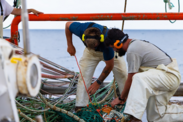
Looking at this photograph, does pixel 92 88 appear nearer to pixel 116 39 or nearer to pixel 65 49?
pixel 116 39

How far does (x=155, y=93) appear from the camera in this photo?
2291 mm

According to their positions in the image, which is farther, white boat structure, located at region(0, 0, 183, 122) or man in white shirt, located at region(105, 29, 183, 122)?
man in white shirt, located at region(105, 29, 183, 122)

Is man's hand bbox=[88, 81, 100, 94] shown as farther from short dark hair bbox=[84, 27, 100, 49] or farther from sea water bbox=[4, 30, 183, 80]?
sea water bbox=[4, 30, 183, 80]

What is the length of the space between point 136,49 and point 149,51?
5.9 inches

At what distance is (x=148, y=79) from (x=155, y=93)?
17cm

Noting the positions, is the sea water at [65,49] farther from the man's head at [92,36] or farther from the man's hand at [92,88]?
the man's head at [92,36]

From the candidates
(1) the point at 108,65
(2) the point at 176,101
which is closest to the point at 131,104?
(1) the point at 108,65

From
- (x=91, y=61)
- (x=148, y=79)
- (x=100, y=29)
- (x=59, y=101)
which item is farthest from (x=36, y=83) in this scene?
(x=91, y=61)

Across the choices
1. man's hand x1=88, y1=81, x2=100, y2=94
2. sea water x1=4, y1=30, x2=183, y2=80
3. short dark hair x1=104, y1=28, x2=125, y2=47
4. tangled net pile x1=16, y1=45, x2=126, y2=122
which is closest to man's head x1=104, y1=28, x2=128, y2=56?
short dark hair x1=104, y1=28, x2=125, y2=47

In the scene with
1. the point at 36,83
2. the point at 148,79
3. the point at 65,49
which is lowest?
the point at 65,49

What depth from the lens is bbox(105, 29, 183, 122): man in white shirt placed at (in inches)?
86.3

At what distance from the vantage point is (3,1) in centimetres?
254

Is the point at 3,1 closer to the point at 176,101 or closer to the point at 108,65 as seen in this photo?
the point at 108,65

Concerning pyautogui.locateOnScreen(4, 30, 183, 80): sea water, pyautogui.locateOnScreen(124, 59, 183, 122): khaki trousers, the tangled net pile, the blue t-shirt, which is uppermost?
the blue t-shirt
